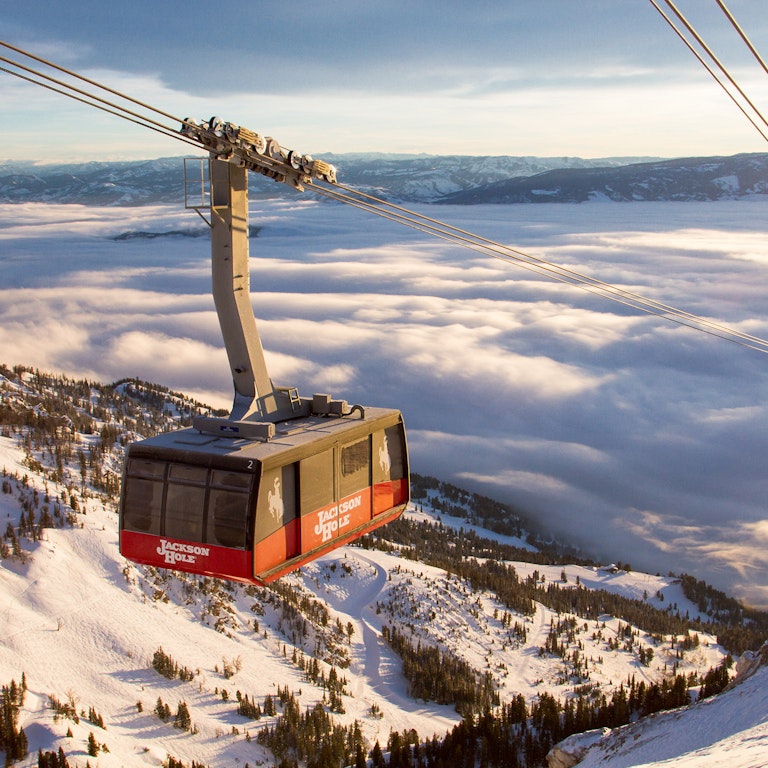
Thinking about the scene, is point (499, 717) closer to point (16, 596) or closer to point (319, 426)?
point (16, 596)

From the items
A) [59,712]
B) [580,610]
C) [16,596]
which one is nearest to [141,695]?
[59,712]

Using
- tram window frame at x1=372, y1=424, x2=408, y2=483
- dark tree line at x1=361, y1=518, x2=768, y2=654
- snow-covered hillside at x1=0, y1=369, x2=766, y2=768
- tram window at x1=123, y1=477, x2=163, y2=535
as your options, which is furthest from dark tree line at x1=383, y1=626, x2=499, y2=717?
tram window at x1=123, y1=477, x2=163, y2=535

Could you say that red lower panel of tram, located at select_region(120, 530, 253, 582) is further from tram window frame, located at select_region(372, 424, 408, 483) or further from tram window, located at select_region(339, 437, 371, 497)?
tram window frame, located at select_region(372, 424, 408, 483)

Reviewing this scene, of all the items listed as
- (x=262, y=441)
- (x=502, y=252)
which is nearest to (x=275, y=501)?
(x=262, y=441)

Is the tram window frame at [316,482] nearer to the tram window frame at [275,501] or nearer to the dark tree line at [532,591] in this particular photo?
the tram window frame at [275,501]

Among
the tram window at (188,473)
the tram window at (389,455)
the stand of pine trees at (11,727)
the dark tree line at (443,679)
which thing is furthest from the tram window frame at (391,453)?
the dark tree line at (443,679)

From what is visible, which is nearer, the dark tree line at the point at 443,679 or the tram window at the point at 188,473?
the tram window at the point at 188,473
